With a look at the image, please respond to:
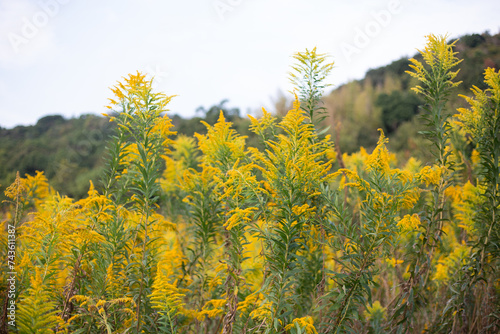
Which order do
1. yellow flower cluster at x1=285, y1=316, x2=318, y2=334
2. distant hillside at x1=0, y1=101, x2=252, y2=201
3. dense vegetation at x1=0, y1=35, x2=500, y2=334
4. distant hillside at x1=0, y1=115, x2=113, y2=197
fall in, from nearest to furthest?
yellow flower cluster at x1=285, y1=316, x2=318, y2=334 < dense vegetation at x1=0, y1=35, x2=500, y2=334 < distant hillside at x1=0, y1=101, x2=252, y2=201 < distant hillside at x1=0, y1=115, x2=113, y2=197

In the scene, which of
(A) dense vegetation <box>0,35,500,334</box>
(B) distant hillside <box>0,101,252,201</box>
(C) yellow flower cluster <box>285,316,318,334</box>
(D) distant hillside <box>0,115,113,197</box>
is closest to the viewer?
(C) yellow flower cluster <box>285,316,318,334</box>

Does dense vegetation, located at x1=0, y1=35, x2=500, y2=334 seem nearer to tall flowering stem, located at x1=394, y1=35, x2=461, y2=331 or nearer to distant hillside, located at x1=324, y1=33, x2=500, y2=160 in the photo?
tall flowering stem, located at x1=394, y1=35, x2=461, y2=331

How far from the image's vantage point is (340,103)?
33406 mm

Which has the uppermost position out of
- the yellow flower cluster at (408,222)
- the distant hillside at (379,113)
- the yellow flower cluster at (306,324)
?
the distant hillside at (379,113)

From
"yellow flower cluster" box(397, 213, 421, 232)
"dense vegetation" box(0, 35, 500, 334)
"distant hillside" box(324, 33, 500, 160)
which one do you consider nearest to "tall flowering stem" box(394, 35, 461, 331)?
"dense vegetation" box(0, 35, 500, 334)

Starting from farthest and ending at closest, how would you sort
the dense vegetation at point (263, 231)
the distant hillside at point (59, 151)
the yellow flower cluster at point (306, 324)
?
the distant hillside at point (59, 151), the dense vegetation at point (263, 231), the yellow flower cluster at point (306, 324)

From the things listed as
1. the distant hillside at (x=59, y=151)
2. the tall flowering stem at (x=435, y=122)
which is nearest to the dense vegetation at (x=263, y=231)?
the tall flowering stem at (x=435, y=122)

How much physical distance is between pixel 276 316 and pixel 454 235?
13.3 ft

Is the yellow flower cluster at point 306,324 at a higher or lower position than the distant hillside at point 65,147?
lower

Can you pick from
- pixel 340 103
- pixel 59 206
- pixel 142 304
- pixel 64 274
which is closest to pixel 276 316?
pixel 142 304

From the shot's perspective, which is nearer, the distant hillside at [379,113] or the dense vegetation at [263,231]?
the dense vegetation at [263,231]

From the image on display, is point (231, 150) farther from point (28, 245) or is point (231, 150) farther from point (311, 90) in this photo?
point (28, 245)

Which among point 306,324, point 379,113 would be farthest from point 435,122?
point 379,113

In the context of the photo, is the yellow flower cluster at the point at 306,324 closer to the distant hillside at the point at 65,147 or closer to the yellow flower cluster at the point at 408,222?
Result: the yellow flower cluster at the point at 408,222
